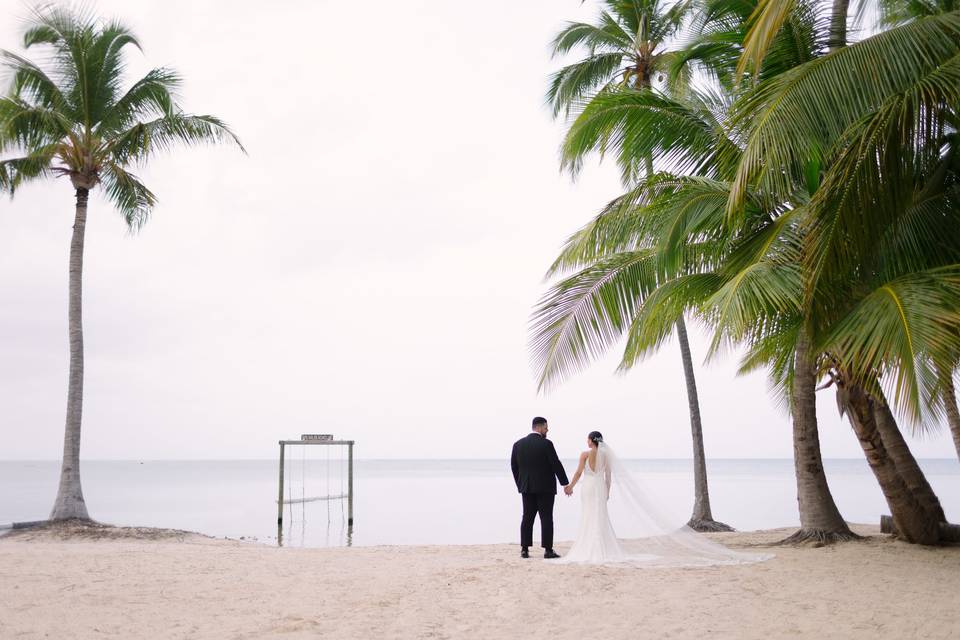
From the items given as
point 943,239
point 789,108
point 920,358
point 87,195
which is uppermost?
point 87,195

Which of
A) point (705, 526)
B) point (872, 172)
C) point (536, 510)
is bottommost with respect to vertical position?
point (705, 526)

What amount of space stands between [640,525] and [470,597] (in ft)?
11.1

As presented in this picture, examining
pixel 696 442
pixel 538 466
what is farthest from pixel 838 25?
pixel 696 442

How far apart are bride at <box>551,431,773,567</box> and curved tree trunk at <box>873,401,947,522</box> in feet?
8.62

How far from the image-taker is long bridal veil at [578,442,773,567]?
9.63 metres

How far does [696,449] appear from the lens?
51.6 ft

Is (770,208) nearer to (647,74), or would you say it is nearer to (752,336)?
(752,336)

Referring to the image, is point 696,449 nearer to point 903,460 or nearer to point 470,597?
point 903,460

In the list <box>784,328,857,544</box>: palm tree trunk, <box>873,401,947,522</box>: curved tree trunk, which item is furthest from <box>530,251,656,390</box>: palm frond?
<box>873,401,947,522</box>: curved tree trunk

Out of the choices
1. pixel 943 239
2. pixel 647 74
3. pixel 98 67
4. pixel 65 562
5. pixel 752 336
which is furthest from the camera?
pixel 647 74

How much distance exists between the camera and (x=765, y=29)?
573 centimetres

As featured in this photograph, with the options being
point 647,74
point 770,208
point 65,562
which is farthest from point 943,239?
point 65,562

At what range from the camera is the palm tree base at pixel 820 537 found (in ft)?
34.2

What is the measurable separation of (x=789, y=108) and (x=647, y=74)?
999cm
